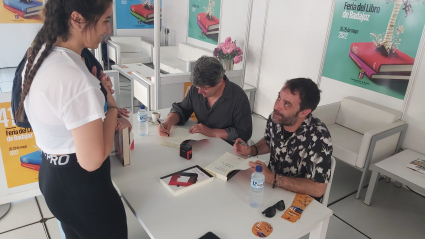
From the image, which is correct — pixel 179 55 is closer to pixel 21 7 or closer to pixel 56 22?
pixel 21 7

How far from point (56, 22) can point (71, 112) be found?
32 centimetres

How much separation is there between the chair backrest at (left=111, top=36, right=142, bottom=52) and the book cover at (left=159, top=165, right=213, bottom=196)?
5.77 meters

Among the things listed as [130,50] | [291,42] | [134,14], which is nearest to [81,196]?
[291,42]

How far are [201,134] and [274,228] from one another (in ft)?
3.27

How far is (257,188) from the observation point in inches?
57.1

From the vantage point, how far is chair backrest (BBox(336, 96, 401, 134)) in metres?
3.18

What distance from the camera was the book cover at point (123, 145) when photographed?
173cm

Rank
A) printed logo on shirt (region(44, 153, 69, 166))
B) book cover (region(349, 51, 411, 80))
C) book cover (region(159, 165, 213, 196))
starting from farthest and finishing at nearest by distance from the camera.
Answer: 1. book cover (region(349, 51, 411, 80))
2. book cover (region(159, 165, 213, 196))
3. printed logo on shirt (region(44, 153, 69, 166))

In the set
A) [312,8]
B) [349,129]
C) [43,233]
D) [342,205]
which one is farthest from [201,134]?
[312,8]

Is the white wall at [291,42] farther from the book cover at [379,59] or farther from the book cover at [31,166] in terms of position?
the book cover at [31,166]

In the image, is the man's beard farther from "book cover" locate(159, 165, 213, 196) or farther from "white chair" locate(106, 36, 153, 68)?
"white chair" locate(106, 36, 153, 68)

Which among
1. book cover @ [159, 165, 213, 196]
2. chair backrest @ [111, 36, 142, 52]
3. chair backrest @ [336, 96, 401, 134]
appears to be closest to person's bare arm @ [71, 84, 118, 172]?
book cover @ [159, 165, 213, 196]

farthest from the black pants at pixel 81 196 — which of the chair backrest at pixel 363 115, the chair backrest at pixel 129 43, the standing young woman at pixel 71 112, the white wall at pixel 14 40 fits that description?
the chair backrest at pixel 129 43

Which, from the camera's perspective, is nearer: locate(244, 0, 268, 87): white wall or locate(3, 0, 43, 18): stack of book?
locate(3, 0, 43, 18): stack of book
